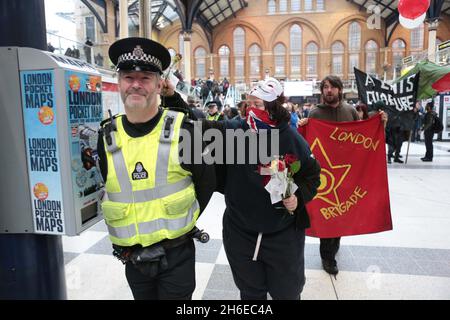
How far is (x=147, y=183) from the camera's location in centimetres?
142

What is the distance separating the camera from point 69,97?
156cm

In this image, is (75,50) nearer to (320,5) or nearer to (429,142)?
(429,142)

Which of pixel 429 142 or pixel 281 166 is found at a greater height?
pixel 281 166

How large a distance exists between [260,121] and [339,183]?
165 cm

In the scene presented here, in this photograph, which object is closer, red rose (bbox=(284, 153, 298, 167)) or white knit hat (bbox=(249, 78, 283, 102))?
red rose (bbox=(284, 153, 298, 167))

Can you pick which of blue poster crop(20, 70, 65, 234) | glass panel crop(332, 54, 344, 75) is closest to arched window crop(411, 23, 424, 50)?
glass panel crop(332, 54, 344, 75)

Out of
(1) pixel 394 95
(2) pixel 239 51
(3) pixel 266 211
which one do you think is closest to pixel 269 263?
(3) pixel 266 211

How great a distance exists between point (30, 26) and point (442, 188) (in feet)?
21.0

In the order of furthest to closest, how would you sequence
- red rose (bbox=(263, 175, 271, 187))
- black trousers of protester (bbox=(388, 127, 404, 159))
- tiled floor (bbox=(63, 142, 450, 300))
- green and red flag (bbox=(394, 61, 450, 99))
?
1. black trousers of protester (bbox=(388, 127, 404, 159))
2. green and red flag (bbox=(394, 61, 450, 99))
3. tiled floor (bbox=(63, 142, 450, 300))
4. red rose (bbox=(263, 175, 271, 187))

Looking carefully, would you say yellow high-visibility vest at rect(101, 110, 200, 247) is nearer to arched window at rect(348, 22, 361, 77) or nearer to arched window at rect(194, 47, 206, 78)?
arched window at rect(194, 47, 206, 78)

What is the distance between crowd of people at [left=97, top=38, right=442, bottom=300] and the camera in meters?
1.43

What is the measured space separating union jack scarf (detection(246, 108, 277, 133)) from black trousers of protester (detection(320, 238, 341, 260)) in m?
1.68

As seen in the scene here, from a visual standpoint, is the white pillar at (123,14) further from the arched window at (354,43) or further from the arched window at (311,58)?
the arched window at (354,43)
